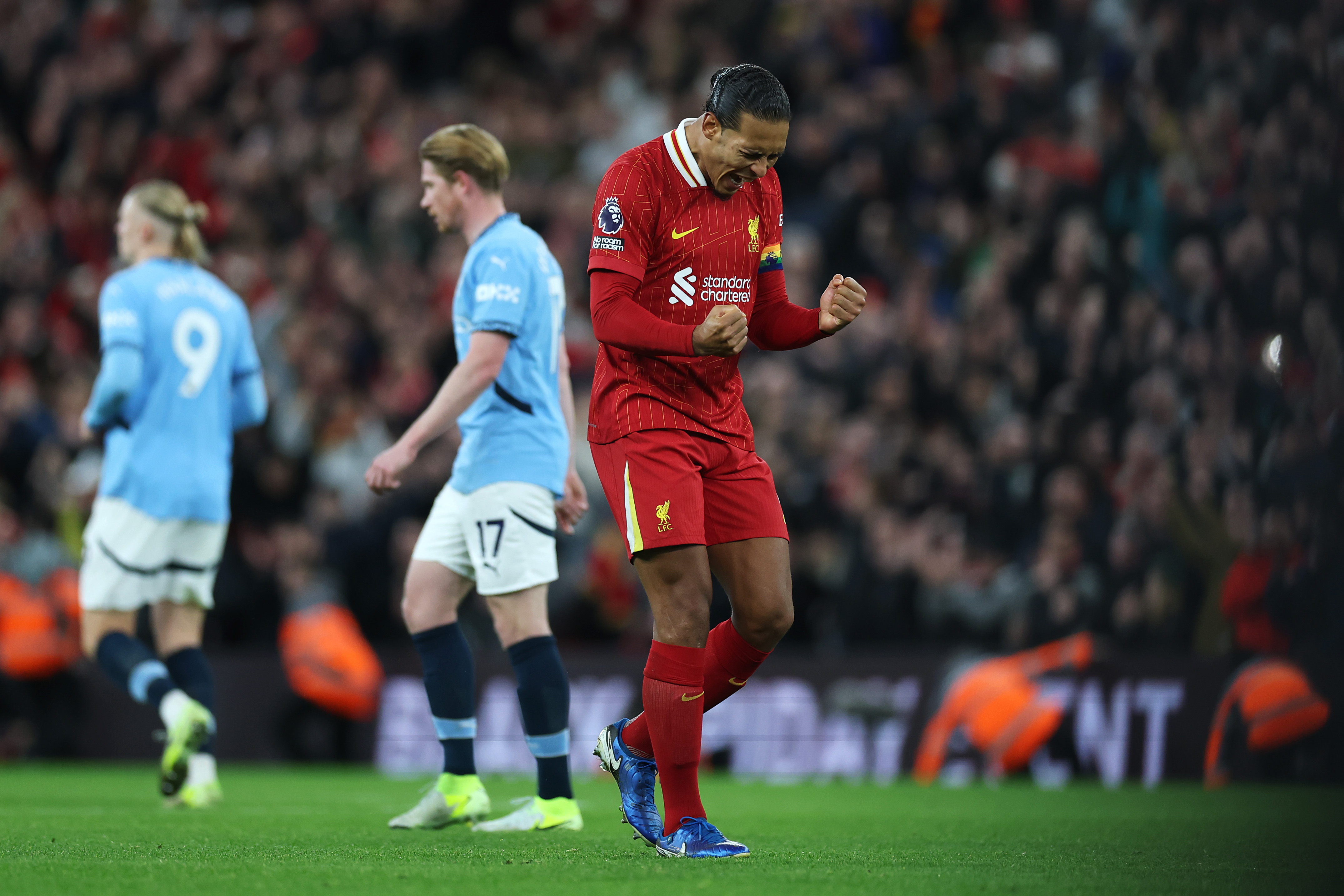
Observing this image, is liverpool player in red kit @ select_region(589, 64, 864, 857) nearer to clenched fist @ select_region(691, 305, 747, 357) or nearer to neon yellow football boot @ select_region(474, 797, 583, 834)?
clenched fist @ select_region(691, 305, 747, 357)

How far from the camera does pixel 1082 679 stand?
997cm

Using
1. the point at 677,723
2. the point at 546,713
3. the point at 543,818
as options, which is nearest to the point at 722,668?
the point at 677,723

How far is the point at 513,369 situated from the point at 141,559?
2.51 m

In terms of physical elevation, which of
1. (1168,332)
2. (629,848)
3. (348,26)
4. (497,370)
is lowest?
(629,848)

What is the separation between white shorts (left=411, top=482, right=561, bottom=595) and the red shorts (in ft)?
2.84

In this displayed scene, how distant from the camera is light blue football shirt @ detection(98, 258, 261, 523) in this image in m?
7.62

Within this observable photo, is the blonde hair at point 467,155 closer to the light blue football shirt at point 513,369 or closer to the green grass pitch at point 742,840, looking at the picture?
the light blue football shirt at point 513,369

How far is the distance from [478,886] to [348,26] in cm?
1486

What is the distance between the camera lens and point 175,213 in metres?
7.84

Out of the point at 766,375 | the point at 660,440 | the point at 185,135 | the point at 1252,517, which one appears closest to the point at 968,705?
the point at 1252,517

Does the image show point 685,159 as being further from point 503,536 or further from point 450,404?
point 503,536

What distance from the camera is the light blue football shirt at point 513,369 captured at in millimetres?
6023

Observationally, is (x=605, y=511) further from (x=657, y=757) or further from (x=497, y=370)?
(x=657, y=757)

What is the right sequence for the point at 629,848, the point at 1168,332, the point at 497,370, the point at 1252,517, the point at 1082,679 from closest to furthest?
the point at 629,848, the point at 497,370, the point at 1252,517, the point at 1082,679, the point at 1168,332
